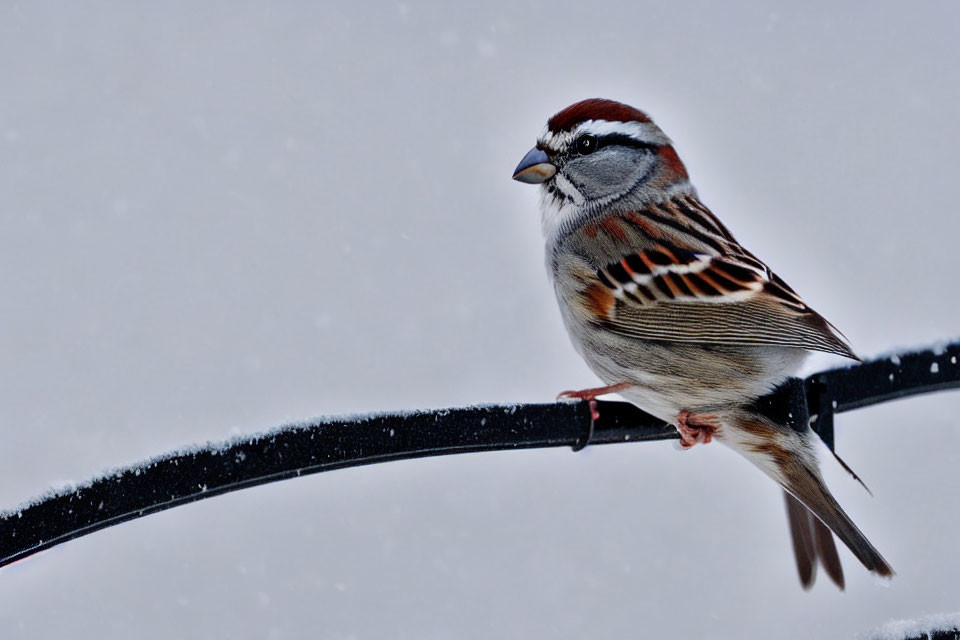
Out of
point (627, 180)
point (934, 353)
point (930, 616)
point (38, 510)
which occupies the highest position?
point (627, 180)

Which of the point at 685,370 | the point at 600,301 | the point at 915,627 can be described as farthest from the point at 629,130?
the point at 915,627

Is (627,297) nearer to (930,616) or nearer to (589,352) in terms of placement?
(589,352)

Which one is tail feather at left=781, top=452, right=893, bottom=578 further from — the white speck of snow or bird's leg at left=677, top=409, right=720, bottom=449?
the white speck of snow

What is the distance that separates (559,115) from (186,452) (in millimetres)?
1877

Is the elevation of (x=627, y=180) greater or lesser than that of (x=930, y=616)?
greater

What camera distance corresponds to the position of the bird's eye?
294 centimetres

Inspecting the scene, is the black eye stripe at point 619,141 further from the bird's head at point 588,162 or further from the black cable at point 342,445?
the black cable at point 342,445

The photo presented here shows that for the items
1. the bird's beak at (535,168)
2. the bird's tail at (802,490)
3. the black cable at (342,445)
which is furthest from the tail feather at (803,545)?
the bird's beak at (535,168)

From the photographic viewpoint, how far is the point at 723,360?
2.51 m

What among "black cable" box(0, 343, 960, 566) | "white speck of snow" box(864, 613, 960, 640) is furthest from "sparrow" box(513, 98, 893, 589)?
"white speck of snow" box(864, 613, 960, 640)

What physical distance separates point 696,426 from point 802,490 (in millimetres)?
312

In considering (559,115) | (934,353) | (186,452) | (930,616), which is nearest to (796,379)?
(934,353)

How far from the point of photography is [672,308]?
2.59 m

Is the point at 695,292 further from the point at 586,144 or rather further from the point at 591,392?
the point at 586,144
